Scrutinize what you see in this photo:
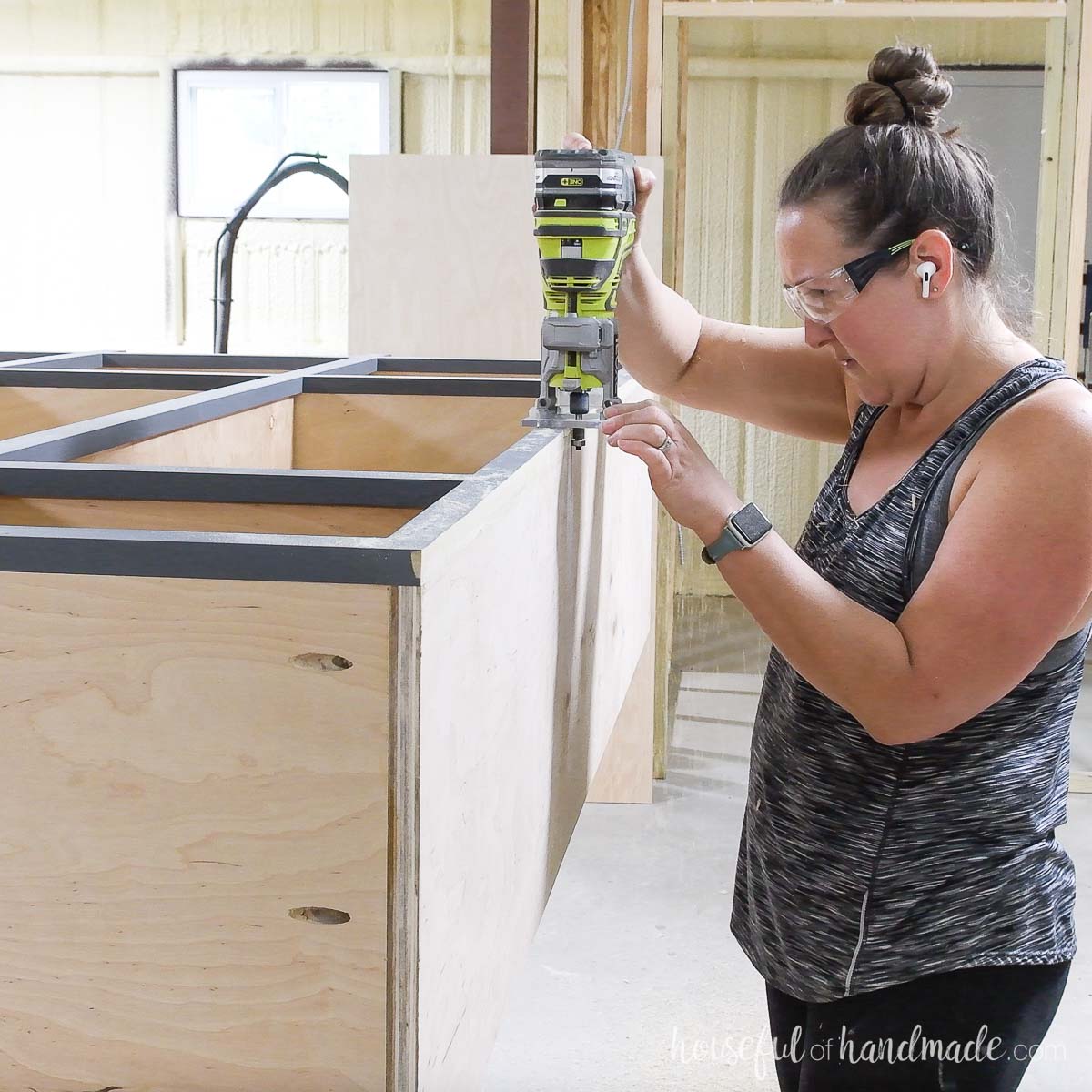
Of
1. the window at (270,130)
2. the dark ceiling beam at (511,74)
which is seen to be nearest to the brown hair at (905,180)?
the dark ceiling beam at (511,74)

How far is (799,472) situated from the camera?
5.88 meters

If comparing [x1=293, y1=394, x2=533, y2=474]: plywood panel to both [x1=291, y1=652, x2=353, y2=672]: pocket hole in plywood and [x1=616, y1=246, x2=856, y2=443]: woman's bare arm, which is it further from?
[x1=291, y1=652, x2=353, y2=672]: pocket hole in plywood

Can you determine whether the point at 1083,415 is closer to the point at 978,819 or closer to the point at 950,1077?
the point at 978,819

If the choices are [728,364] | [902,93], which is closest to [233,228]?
[728,364]

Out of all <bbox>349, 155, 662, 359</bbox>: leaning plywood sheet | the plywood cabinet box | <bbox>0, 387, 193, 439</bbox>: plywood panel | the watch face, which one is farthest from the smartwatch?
<bbox>349, 155, 662, 359</bbox>: leaning plywood sheet

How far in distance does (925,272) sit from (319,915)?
31.5 inches

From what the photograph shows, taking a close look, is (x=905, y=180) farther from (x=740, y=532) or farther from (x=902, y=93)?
(x=740, y=532)

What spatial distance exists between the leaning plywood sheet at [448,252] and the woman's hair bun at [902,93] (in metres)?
1.81

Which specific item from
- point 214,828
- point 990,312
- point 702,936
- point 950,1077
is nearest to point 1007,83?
point 702,936

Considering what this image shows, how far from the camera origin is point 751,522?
1148 mm

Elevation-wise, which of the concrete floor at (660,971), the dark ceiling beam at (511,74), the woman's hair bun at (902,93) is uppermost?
the dark ceiling beam at (511,74)

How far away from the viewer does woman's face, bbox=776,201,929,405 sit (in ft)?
3.94

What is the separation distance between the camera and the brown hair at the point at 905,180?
120 cm

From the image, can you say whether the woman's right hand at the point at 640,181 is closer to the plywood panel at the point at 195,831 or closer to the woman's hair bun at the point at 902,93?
the woman's hair bun at the point at 902,93
